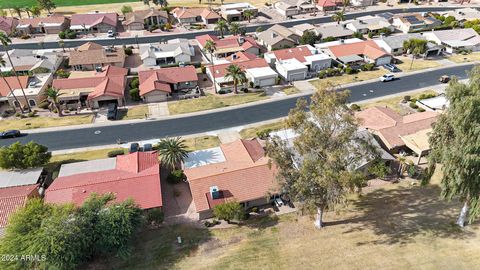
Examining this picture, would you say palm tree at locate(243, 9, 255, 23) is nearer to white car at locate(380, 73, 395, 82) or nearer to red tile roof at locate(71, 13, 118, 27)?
red tile roof at locate(71, 13, 118, 27)

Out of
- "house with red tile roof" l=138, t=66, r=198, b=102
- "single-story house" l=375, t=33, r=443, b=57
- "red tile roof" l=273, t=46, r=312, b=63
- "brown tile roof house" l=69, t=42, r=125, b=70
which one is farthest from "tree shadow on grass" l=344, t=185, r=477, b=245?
"brown tile roof house" l=69, t=42, r=125, b=70

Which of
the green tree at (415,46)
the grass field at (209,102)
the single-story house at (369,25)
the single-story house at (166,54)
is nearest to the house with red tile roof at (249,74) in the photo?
the grass field at (209,102)

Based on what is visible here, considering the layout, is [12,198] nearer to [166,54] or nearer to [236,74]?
[236,74]

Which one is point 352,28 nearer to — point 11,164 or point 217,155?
point 217,155

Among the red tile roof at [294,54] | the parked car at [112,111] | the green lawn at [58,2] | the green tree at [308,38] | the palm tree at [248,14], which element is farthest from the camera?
the green lawn at [58,2]

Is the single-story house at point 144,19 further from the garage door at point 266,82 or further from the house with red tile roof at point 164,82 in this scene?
the garage door at point 266,82

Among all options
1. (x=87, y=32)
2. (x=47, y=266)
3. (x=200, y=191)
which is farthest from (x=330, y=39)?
(x=47, y=266)
